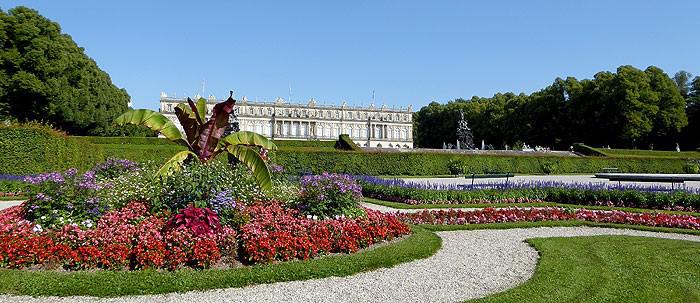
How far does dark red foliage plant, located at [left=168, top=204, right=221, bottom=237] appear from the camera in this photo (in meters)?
6.40

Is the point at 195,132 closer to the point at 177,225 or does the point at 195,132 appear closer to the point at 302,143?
the point at 177,225

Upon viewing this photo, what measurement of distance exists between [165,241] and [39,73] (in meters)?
28.8

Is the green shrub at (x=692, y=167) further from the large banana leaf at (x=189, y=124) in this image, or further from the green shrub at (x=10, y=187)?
the green shrub at (x=10, y=187)

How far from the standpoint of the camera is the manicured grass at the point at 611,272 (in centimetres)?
517

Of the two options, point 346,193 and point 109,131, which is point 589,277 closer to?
point 346,193

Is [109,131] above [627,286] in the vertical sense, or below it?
above

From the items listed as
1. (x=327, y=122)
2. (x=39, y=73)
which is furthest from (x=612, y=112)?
(x=327, y=122)

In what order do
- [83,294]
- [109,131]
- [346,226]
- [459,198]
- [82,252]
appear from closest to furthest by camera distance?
1. [83,294]
2. [82,252]
3. [346,226]
4. [459,198]
5. [109,131]

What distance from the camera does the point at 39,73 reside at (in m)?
29.8

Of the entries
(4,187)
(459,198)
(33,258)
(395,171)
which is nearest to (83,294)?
(33,258)

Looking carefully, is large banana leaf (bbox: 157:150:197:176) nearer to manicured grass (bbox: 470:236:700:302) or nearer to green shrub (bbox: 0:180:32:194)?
manicured grass (bbox: 470:236:700:302)

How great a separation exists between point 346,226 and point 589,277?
3.17 meters

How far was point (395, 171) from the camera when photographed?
2778 centimetres

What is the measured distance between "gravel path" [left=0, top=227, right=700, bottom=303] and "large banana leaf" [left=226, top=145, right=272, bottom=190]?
310cm
